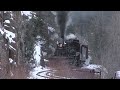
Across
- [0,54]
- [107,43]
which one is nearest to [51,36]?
[0,54]

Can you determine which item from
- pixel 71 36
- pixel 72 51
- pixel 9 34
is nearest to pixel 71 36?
pixel 71 36

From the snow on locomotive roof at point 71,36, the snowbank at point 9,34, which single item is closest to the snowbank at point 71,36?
the snow on locomotive roof at point 71,36

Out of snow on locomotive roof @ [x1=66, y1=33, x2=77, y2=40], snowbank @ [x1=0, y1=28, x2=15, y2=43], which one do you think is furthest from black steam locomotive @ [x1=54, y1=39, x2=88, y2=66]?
snowbank @ [x1=0, y1=28, x2=15, y2=43]

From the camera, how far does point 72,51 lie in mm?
3605

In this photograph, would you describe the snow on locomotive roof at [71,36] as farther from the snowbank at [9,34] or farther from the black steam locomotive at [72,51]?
the snowbank at [9,34]

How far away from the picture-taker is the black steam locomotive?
3.54 m

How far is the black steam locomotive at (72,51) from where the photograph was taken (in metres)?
3.54

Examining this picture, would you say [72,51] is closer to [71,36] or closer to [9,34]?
[71,36]

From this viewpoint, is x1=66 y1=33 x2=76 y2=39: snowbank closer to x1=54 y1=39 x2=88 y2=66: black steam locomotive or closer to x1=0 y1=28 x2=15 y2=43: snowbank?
x1=54 y1=39 x2=88 y2=66: black steam locomotive

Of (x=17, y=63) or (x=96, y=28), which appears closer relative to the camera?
(x=17, y=63)
